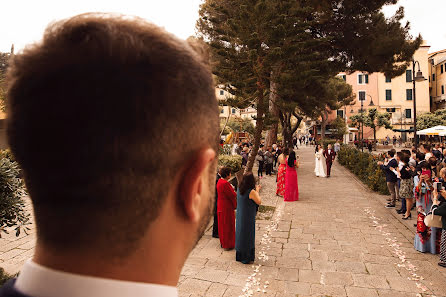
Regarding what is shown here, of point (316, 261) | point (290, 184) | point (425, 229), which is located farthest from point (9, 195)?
point (290, 184)

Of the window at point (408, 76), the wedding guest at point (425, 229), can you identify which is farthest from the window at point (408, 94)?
the wedding guest at point (425, 229)

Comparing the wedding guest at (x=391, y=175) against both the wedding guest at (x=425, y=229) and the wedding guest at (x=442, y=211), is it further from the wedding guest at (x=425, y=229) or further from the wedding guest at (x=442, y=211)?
the wedding guest at (x=442, y=211)

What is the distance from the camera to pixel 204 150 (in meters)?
0.63

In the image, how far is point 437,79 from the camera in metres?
47.8

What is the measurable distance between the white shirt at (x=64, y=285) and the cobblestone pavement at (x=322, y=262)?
408cm

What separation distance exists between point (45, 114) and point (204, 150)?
29 cm

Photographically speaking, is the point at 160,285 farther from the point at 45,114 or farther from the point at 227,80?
the point at 227,80

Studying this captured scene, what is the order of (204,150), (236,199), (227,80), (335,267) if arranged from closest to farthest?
1. (204,150)
2. (335,267)
3. (236,199)
4. (227,80)

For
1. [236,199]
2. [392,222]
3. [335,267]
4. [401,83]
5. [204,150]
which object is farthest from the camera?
[401,83]

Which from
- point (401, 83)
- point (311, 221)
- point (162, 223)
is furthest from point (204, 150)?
point (401, 83)

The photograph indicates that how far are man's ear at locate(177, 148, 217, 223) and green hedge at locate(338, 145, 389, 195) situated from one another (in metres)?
12.6

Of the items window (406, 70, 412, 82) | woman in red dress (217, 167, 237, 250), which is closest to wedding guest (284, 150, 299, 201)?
woman in red dress (217, 167, 237, 250)

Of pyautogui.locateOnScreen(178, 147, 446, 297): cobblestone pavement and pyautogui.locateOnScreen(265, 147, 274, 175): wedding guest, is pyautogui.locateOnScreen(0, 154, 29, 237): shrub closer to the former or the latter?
pyautogui.locateOnScreen(178, 147, 446, 297): cobblestone pavement

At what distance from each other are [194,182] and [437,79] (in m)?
59.2
